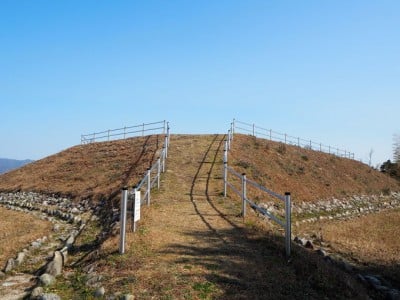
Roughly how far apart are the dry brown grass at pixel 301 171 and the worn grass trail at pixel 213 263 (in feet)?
33.2

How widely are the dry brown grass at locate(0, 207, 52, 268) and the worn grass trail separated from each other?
4.12m

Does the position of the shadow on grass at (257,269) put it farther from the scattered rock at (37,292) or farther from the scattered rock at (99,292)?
the scattered rock at (37,292)

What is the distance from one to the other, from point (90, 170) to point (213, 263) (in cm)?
2028

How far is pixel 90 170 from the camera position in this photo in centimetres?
2689

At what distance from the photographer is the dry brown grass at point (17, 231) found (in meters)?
12.0

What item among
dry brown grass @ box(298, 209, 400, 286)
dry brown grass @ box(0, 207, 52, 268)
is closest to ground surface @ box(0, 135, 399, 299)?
dry brown grass @ box(298, 209, 400, 286)

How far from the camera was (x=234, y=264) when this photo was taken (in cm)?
825

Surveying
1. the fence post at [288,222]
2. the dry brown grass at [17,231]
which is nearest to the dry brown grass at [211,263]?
the fence post at [288,222]

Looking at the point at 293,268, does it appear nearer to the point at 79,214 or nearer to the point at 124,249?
the point at 124,249

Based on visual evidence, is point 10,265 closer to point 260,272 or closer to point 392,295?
point 260,272

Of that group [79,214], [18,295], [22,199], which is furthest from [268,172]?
[18,295]

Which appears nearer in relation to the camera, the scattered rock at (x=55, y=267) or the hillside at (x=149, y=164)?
the scattered rock at (x=55, y=267)

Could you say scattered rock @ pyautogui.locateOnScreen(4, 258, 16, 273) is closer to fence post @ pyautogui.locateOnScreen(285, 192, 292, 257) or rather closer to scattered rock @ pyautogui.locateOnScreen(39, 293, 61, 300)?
scattered rock @ pyautogui.locateOnScreen(39, 293, 61, 300)

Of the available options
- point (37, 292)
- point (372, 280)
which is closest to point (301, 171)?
point (372, 280)
